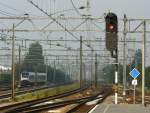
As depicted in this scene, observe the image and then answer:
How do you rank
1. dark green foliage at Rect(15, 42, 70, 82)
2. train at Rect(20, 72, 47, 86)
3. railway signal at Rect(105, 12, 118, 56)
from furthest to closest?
dark green foliage at Rect(15, 42, 70, 82), train at Rect(20, 72, 47, 86), railway signal at Rect(105, 12, 118, 56)

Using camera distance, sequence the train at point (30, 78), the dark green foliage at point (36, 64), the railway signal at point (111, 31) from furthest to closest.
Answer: the dark green foliage at point (36, 64), the train at point (30, 78), the railway signal at point (111, 31)

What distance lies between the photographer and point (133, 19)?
145ft

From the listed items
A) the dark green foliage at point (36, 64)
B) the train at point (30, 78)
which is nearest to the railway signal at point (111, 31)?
the train at point (30, 78)

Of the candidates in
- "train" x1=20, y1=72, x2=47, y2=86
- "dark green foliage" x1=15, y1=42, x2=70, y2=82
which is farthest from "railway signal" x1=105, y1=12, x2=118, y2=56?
"dark green foliage" x1=15, y1=42, x2=70, y2=82

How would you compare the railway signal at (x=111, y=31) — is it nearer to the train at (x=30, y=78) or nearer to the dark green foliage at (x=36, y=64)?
the train at (x=30, y=78)

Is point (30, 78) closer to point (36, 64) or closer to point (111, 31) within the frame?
point (36, 64)

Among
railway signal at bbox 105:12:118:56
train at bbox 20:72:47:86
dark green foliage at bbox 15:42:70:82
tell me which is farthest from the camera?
dark green foliage at bbox 15:42:70:82

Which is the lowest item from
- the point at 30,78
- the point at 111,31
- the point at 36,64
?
the point at 30,78

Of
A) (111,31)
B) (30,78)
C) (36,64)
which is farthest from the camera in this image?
(36,64)

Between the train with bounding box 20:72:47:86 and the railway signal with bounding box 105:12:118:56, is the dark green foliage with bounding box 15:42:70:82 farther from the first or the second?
the railway signal with bounding box 105:12:118:56

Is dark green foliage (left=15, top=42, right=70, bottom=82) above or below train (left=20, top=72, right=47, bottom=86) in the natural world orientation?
above

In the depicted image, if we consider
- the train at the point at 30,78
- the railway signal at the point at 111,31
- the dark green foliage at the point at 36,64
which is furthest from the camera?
the dark green foliage at the point at 36,64

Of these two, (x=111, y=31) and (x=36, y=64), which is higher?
(x=111, y=31)

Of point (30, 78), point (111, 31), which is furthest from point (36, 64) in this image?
point (111, 31)
